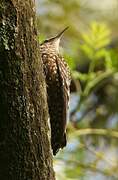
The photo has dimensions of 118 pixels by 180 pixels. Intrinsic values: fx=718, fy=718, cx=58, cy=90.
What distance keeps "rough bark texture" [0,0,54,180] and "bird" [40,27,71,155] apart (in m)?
0.42

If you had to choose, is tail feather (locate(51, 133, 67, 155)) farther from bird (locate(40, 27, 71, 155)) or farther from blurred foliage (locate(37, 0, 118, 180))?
blurred foliage (locate(37, 0, 118, 180))

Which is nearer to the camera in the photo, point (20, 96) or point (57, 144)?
point (20, 96)

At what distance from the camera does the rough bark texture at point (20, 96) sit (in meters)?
1.98

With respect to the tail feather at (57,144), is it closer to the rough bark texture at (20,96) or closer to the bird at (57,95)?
the bird at (57,95)

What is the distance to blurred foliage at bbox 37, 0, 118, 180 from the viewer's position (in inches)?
165

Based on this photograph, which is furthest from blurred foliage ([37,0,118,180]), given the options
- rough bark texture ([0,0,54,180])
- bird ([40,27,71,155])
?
rough bark texture ([0,0,54,180])

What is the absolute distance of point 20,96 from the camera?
203cm

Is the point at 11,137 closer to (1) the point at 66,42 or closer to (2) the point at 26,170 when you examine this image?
(2) the point at 26,170

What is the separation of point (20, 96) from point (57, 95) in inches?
23.4

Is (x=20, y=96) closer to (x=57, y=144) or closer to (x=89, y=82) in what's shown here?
(x=57, y=144)

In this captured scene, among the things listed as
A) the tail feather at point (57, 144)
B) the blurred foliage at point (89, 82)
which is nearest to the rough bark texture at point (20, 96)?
the tail feather at point (57, 144)

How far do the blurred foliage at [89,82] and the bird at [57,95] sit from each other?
3.24ft

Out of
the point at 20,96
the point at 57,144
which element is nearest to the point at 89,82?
the point at 57,144

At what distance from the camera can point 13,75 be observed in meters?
2.00
